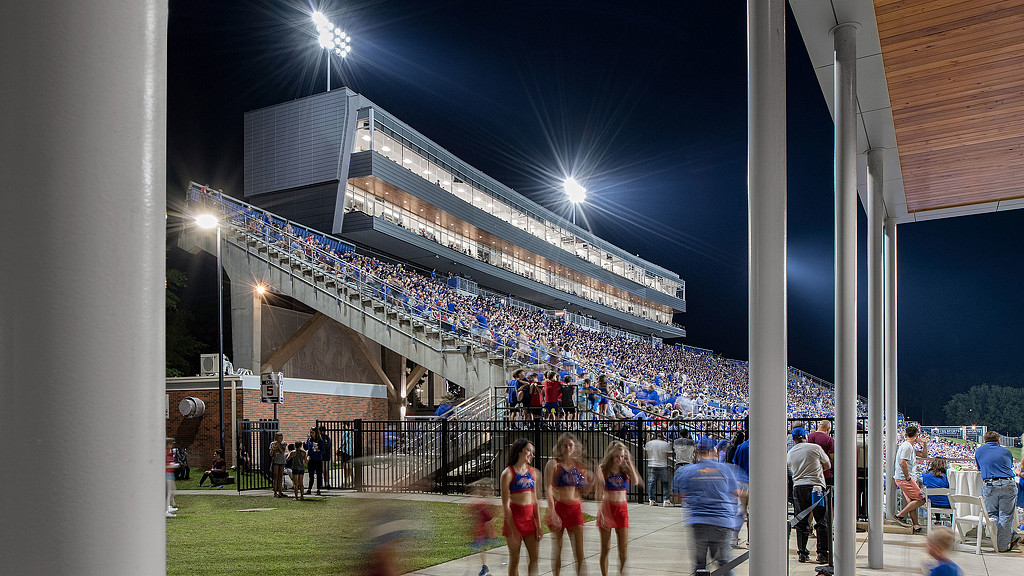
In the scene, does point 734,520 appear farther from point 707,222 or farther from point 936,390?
point 936,390

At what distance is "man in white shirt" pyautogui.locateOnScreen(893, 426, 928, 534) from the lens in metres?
12.3

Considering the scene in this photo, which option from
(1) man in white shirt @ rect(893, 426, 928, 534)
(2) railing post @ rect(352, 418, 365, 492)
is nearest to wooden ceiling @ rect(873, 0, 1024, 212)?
(1) man in white shirt @ rect(893, 426, 928, 534)

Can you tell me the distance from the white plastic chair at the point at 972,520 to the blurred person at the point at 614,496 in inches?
233

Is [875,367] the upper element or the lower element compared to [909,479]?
upper

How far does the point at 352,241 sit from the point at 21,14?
4320 centimetres

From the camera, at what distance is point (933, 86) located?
27.8ft

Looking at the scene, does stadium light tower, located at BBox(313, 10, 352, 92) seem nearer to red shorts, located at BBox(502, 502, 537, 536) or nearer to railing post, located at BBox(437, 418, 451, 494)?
railing post, located at BBox(437, 418, 451, 494)

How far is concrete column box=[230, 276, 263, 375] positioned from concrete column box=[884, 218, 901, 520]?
2463 centimetres

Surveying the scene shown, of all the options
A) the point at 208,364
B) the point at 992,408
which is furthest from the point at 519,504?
the point at 992,408

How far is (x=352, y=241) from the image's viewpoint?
43344 millimetres

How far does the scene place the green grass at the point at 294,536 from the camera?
9.93m

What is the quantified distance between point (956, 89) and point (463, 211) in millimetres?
42927

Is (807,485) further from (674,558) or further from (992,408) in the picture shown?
(992,408)

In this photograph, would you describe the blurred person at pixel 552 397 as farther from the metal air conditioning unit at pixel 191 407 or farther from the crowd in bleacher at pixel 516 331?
the metal air conditioning unit at pixel 191 407
